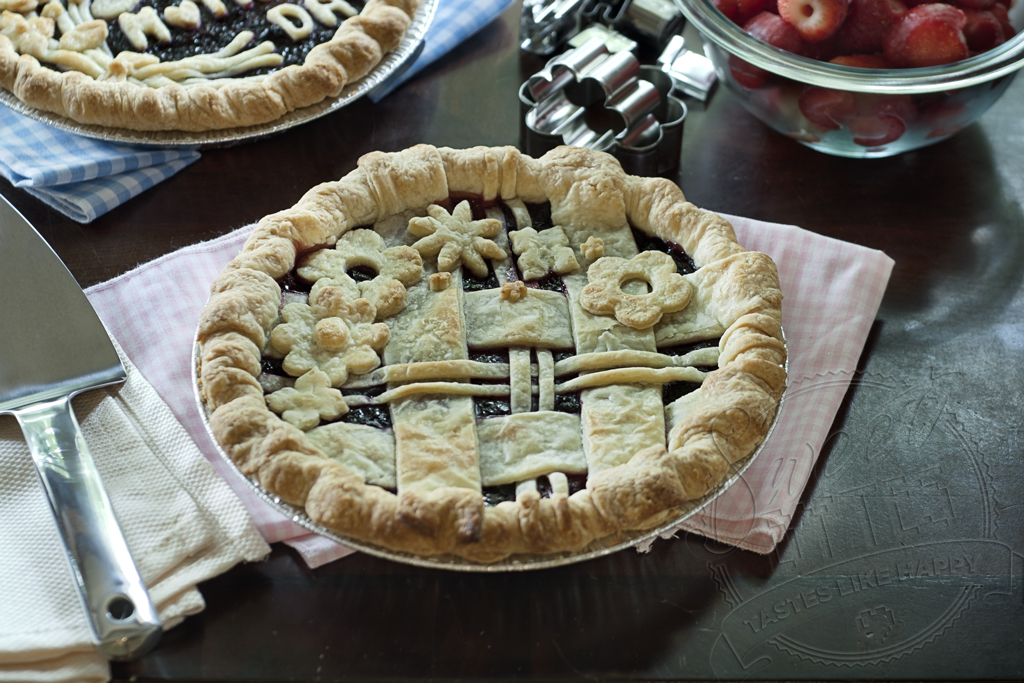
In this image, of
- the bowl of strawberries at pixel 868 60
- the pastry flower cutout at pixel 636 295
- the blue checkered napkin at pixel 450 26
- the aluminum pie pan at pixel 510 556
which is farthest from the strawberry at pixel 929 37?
the blue checkered napkin at pixel 450 26

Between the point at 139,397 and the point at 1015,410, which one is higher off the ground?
the point at 139,397

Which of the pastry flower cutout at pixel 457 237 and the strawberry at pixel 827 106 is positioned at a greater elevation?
the pastry flower cutout at pixel 457 237

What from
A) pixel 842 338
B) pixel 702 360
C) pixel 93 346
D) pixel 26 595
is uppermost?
pixel 93 346

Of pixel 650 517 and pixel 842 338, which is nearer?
pixel 650 517

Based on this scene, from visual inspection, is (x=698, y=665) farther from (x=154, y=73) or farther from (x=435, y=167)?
(x=154, y=73)

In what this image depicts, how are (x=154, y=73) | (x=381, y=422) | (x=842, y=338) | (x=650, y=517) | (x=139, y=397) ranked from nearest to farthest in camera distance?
(x=650, y=517) → (x=381, y=422) → (x=139, y=397) → (x=842, y=338) → (x=154, y=73)

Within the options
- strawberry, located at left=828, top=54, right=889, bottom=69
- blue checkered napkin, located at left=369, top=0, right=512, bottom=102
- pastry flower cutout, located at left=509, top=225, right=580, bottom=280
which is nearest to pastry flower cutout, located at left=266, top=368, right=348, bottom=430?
pastry flower cutout, located at left=509, top=225, right=580, bottom=280

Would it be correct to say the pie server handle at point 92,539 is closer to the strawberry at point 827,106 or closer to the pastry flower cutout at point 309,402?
the pastry flower cutout at point 309,402

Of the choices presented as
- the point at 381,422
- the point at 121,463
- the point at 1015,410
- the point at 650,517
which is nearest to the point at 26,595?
the point at 121,463
